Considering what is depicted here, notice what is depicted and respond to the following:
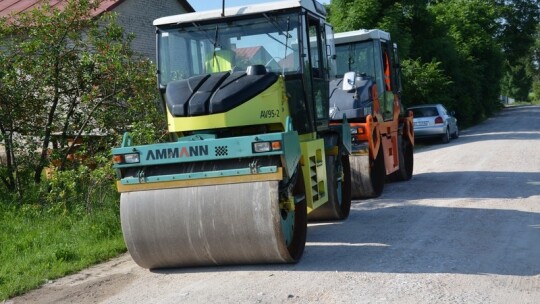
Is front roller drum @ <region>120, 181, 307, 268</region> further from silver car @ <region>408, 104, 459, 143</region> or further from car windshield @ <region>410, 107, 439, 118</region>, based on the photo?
car windshield @ <region>410, 107, 439, 118</region>

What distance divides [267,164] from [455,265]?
212 cm

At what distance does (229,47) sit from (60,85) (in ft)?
14.3

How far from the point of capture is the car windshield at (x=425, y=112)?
26.9 metres

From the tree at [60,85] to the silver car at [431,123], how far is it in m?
16.3

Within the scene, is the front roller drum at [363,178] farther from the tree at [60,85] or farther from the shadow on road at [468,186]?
the tree at [60,85]

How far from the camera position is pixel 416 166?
60.1 feet

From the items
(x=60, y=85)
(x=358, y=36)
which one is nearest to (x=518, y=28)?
(x=358, y=36)

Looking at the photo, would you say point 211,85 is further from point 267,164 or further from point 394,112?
point 394,112

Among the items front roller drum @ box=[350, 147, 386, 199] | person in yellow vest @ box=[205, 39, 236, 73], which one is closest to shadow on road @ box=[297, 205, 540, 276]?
front roller drum @ box=[350, 147, 386, 199]

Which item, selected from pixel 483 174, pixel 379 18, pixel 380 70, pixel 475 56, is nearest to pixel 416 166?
pixel 483 174

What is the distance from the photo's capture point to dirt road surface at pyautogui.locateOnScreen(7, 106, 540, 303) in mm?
6344

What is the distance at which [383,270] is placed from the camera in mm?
7121

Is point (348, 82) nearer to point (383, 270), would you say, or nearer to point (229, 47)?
point (229, 47)

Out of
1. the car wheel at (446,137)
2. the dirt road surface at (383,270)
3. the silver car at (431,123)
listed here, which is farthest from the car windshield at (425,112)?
the dirt road surface at (383,270)
